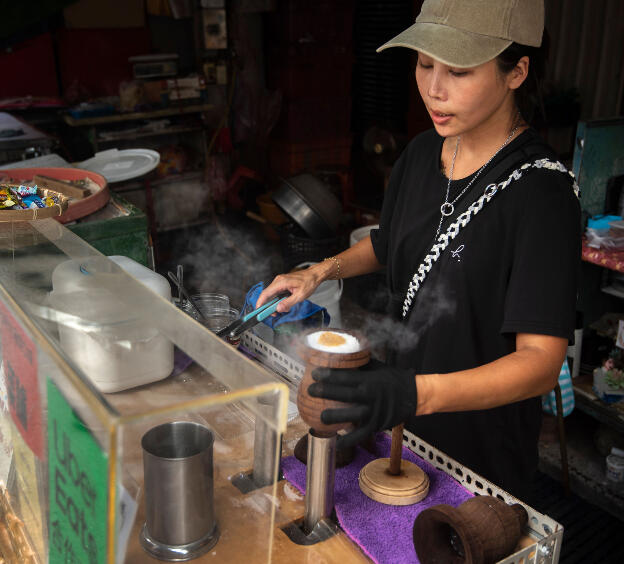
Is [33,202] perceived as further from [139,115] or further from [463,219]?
[139,115]

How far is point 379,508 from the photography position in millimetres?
1501

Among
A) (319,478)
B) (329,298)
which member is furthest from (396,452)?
(329,298)

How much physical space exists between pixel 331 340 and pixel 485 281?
0.59 m

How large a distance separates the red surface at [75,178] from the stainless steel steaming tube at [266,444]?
1773mm

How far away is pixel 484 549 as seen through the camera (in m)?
1.26

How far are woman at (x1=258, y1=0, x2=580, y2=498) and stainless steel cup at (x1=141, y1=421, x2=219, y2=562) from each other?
294mm

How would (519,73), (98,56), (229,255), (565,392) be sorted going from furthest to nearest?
(229,255) < (98,56) < (565,392) < (519,73)

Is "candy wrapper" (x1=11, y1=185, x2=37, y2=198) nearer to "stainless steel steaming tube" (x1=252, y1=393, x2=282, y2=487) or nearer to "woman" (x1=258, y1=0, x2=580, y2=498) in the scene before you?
"woman" (x1=258, y1=0, x2=580, y2=498)

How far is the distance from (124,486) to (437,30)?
1.30 m

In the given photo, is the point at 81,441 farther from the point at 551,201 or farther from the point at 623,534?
the point at 623,534

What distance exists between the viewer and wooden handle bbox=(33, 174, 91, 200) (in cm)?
297

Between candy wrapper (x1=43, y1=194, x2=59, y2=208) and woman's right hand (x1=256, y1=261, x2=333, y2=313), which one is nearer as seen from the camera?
woman's right hand (x1=256, y1=261, x2=333, y2=313)

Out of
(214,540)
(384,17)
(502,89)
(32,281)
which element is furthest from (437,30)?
(384,17)

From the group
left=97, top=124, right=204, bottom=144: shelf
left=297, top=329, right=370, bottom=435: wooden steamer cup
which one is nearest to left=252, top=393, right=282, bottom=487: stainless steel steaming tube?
left=297, top=329, right=370, bottom=435: wooden steamer cup
